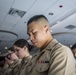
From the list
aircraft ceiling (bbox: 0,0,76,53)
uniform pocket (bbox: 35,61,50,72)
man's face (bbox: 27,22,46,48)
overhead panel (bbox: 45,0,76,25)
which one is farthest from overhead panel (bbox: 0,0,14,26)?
uniform pocket (bbox: 35,61,50,72)

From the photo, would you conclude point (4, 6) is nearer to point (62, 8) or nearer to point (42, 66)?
point (62, 8)

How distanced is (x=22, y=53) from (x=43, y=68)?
1377 mm

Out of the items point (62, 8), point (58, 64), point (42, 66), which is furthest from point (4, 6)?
A: point (58, 64)

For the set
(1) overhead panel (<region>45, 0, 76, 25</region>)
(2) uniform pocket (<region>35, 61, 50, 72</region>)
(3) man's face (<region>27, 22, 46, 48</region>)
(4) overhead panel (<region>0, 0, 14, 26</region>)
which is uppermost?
(4) overhead panel (<region>0, 0, 14, 26</region>)

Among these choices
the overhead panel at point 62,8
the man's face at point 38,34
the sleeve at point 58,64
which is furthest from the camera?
the overhead panel at point 62,8

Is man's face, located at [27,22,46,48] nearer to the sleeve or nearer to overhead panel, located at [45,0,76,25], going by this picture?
the sleeve

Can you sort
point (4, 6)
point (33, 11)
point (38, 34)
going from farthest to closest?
point (33, 11) < point (4, 6) < point (38, 34)

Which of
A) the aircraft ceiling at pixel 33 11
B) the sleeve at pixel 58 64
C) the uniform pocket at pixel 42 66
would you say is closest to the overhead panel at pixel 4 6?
the aircraft ceiling at pixel 33 11

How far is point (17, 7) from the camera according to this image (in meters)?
6.06

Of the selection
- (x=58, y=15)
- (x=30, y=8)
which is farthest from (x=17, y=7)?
(x=58, y=15)

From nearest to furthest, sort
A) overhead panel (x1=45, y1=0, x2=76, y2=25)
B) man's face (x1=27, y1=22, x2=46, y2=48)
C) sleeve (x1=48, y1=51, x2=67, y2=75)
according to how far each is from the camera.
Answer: sleeve (x1=48, y1=51, x2=67, y2=75), man's face (x1=27, y1=22, x2=46, y2=48), overhead panel (x1=45, y1=0, x2=76, y2=25)

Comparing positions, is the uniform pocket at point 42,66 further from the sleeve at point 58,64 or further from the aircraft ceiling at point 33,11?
the aircraft ceiling at point 33,11

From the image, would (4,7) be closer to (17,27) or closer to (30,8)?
(30,8)

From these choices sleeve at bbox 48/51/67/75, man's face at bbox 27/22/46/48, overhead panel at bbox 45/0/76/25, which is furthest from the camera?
overhead panel at bbox 45/0/76/25
